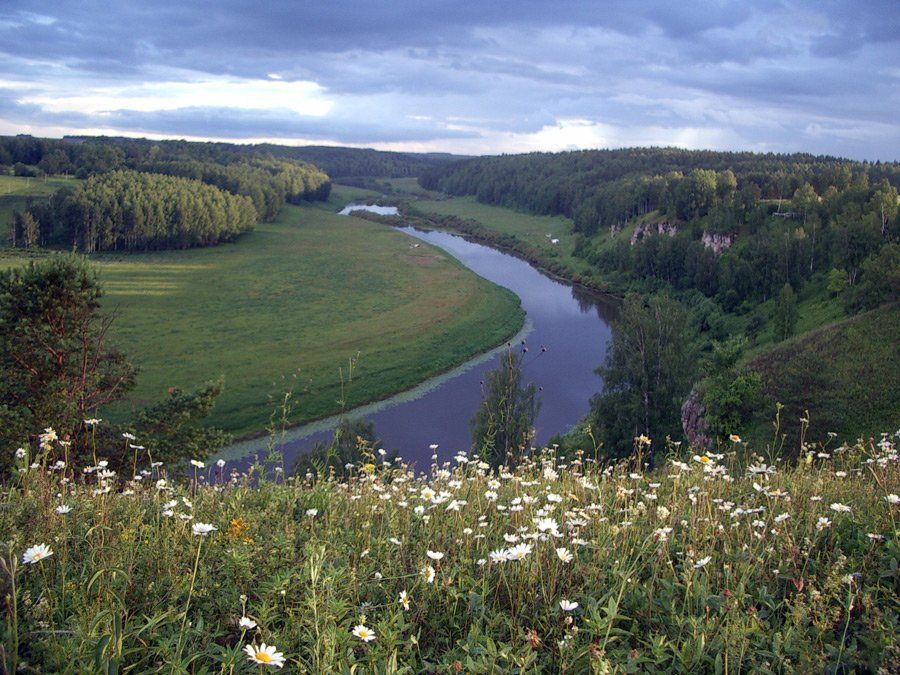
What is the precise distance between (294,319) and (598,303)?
27.1 metres

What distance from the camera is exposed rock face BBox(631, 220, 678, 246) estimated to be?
247 feet

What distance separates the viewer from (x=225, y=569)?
330 centimetres

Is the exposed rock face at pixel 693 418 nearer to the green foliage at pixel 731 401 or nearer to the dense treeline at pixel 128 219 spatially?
the green foliage at pixel 731 401

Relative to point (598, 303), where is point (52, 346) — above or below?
above

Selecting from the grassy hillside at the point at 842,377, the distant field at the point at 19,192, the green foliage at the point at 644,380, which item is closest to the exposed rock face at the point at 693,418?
the green foliage at the point at 644,380

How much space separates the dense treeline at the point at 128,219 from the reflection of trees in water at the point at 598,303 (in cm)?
4395

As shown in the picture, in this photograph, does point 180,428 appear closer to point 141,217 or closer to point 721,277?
point 721,277

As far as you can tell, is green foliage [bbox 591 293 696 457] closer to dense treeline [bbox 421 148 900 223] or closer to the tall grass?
the tall grass

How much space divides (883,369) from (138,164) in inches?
4422

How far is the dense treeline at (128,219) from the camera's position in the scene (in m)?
68.8

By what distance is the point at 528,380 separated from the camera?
34219 mm

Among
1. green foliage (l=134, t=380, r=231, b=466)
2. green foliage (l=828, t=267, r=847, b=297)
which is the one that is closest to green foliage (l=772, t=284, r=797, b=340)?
green foliage (l=828, t=267, r=847, b=297)

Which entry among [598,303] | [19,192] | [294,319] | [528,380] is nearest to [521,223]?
[598,303]

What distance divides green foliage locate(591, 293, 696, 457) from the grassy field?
1156 cm
